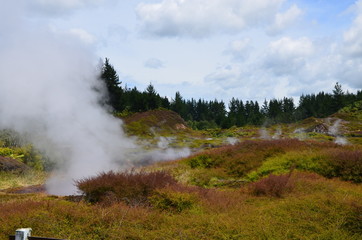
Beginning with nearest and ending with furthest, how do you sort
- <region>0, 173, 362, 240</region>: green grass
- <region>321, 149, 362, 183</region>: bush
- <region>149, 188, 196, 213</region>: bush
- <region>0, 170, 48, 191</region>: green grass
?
<region>0, 173, 362, 240</region>: green grass
<region>149, 188, 196, 213</region>: bush
<region>321, 149, 362, 183</region>: bush
<region>0, 170, 48, 191</region>: green grass

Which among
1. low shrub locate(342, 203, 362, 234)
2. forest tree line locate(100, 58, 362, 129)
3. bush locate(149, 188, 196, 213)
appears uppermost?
forest tree line locate(100, 58, 362, 129)

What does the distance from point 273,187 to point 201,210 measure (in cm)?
255

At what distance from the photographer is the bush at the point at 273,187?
9.08 meters

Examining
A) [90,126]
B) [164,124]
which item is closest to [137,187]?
[90,126]

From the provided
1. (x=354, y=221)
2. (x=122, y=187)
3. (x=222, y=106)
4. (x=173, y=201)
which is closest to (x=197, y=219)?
(x=173, y=201)

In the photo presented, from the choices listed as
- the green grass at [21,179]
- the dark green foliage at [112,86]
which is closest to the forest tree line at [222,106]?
the dark green foliage at [112,86]

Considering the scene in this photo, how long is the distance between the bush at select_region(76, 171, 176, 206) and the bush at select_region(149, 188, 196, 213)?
→ 16.6 inches

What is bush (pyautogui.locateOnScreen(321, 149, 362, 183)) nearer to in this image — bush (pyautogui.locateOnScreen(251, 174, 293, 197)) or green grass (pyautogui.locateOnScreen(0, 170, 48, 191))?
bush (pyautogui.locateOnScreen(251, 174, 293, 197))

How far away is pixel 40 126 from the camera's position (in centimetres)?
1986

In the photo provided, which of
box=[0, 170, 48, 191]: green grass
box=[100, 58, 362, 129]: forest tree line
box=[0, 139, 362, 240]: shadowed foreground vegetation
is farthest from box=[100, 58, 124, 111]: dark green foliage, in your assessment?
box=[0, 139, 362, 240]: shadowed foreground vegetation

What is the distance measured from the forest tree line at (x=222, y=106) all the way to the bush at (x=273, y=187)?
33.5 m

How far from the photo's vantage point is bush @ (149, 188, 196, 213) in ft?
25.9

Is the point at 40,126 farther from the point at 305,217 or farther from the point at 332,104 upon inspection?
the point at 332,104

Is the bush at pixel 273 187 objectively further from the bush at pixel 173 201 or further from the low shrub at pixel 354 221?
the low shrub at pixel 354 221
